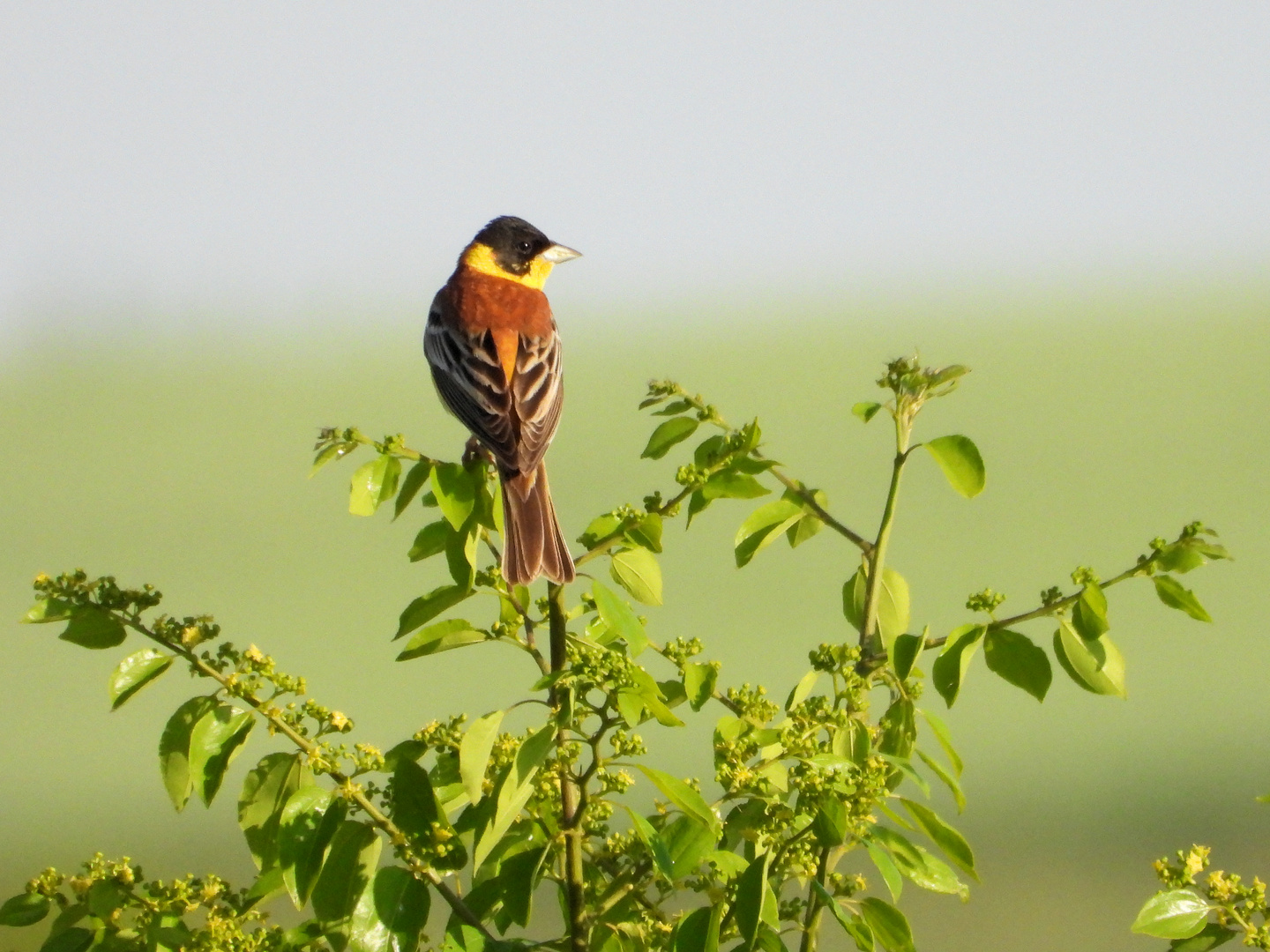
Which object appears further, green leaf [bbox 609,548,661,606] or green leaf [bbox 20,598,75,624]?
green leaf [bbox 609,548,661,606]

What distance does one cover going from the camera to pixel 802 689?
1.43 metres

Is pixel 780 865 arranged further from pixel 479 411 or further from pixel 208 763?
pixel 479 411

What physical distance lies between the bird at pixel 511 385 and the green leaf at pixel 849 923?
24.8 inches

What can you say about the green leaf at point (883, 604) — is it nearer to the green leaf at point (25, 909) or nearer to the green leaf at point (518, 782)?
the green leaf at point (518, 782)

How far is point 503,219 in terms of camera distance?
3.92m

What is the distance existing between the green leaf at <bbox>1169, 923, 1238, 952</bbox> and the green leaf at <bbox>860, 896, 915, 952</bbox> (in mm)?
269

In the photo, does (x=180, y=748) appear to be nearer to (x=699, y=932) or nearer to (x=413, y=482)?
(x=413, y=482)

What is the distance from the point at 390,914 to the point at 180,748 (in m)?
0.28

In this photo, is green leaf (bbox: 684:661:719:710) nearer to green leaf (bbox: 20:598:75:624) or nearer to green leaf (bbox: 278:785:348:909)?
green leaf (bbox: 278:785:348:909)

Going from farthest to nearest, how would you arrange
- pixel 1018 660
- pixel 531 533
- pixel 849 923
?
pixel 531 533 → pixel 1018 660 → pixel 849 923

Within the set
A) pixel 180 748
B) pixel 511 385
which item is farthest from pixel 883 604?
pixel 511 385

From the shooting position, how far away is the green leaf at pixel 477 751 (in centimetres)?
118

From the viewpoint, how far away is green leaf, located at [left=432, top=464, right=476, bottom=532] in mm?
1438

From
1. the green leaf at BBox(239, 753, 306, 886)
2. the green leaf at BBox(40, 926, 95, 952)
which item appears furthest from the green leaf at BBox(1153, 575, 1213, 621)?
the green leaf at BBox(40, 926, 95, 952)
